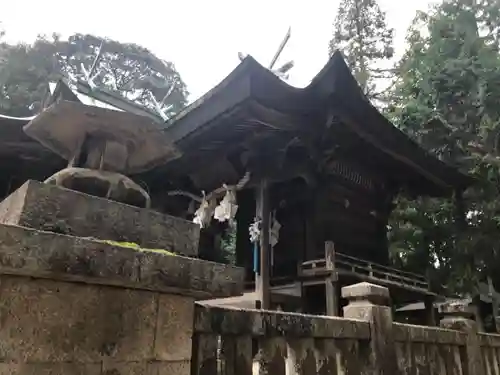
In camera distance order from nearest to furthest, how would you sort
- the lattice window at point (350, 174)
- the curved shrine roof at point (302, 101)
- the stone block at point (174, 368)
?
the stone block at point (174, 368) < the curved shrine roof at point (302, 101) < the lattice window at point (350, 174)

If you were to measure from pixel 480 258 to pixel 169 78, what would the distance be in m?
19.0

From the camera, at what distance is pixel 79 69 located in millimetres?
18469

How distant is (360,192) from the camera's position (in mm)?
10914

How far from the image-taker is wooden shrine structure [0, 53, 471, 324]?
784 centimetres

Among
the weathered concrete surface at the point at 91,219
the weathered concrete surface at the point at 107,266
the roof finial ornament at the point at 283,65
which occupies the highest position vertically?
the roof finial ornament at the point at 283,65

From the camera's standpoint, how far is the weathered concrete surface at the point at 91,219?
5.59ft

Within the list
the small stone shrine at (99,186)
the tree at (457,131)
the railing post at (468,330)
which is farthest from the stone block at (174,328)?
the tree at (457,131)

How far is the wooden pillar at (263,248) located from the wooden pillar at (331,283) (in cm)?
109

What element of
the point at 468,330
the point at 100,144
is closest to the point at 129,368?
the point at 100,144

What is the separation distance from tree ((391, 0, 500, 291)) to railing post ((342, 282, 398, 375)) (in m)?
10.6

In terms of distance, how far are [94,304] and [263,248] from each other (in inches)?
273

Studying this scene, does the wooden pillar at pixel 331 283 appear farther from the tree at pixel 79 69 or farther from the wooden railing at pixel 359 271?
the tree at pixel 79 69

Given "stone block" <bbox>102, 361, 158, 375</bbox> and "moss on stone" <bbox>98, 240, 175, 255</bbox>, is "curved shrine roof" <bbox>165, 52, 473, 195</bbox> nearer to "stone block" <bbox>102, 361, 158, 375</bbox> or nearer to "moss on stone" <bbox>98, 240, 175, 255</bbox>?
"moss on stone" <bbox>98, 240, 175, 255</bbox>

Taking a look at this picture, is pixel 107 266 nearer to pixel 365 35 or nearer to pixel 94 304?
pixel 94 304
